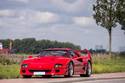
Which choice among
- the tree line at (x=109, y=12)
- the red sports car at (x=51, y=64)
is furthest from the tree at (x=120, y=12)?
the red sports car at (x=51, y=64)

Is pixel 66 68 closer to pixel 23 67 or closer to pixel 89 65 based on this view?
pixel 23 67

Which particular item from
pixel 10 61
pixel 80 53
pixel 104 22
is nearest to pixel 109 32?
pixel 104 22

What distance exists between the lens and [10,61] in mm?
37469

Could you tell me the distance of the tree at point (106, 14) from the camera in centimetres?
6053

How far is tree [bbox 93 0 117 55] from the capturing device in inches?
2383

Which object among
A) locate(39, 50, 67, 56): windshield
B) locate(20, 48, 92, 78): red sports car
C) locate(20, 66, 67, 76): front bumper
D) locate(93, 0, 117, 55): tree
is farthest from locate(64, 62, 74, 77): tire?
locate(93, 0, 117, 55): tree

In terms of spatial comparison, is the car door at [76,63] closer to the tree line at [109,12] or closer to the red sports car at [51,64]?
the red sports car at [51,64]

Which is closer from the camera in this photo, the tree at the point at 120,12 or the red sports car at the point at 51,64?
the red sports car at the point at 51,64

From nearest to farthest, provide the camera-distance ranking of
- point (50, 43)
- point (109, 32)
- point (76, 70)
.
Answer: point (76, 70) → point (109, 32) → point (50, 43)

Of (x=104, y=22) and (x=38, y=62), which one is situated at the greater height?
(x=104, y=22)

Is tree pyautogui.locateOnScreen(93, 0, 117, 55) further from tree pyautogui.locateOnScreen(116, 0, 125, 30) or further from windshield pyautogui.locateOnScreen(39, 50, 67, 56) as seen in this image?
windshield pyautogui.locateOnScreen(39, 50, 67, 56)

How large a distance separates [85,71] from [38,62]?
3.25 m

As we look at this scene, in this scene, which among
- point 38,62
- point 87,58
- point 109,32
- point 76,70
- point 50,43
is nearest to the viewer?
point 38,62

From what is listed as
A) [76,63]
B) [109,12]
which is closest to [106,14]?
[109,12]
